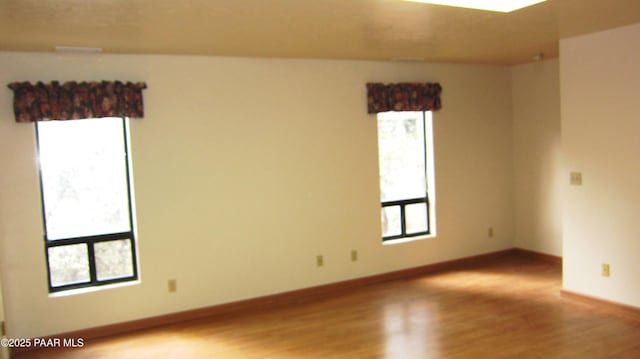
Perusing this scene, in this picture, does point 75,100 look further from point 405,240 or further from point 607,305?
point 607,305

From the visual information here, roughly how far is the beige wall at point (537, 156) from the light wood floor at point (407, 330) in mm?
1176

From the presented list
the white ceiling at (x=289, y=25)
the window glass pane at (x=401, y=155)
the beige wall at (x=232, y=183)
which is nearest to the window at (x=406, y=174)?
the window glass pane at (x=401, y=155)

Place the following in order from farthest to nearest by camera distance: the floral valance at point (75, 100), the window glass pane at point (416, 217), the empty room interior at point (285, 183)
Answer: the window glass pane at point (416, 217), the floral valance at point (75, 100), the empty room interior at point (285, 183)

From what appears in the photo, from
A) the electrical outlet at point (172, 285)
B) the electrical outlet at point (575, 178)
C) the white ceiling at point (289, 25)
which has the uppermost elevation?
the white ceiling at point (289, 25)

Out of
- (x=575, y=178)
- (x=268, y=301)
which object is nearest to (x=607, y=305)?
(x=575, y=178)

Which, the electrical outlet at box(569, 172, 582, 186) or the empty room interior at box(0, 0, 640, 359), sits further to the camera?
the electrical outlet at box(569, 172, 582, 186)

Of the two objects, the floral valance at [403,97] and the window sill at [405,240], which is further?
the window sill at [405,240]

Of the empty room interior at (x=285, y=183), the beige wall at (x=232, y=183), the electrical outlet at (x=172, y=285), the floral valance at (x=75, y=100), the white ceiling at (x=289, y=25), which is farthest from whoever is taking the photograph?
the electrical outlet at (x=172, y=285)

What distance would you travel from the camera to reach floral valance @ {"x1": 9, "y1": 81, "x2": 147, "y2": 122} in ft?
12.6

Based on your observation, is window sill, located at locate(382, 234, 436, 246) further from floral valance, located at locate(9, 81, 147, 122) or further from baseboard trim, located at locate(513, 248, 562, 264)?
floral valance, located at locate(9, 81, 147, 122)

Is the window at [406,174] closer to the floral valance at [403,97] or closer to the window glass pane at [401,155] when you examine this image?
the window glass pane at [401,155]

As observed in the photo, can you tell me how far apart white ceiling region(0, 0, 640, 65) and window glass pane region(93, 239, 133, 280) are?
1.65 m

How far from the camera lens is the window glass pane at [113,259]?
4.29 meters

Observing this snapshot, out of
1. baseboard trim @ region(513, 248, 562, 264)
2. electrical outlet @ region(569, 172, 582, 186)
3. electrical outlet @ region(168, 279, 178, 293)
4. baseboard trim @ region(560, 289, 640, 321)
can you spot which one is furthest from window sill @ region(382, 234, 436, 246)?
electrical outlet @ region(168, 279, 178, 293)
